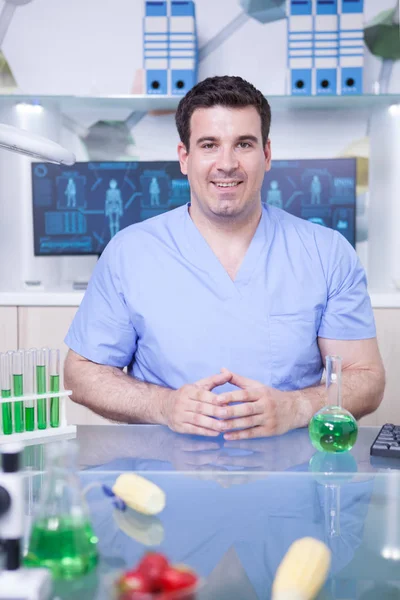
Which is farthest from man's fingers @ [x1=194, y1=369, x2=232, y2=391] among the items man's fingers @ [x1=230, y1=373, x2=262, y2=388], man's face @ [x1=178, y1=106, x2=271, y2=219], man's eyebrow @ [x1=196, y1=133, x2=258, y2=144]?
man's eyebrow @ [x1=196, y1=133, x2=258, y2=144]

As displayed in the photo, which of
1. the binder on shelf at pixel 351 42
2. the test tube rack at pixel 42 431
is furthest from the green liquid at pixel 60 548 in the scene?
the binder on shelf at pixel 351 42

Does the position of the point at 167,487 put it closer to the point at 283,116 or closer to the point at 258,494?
the point at 258,494

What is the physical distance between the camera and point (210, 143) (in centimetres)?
186

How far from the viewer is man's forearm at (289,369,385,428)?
1462 millimetres

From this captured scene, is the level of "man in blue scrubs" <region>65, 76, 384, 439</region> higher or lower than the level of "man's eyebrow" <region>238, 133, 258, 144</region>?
lower

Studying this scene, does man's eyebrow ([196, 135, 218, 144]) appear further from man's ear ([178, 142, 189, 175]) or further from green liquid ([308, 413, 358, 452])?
green liquid ([308, 413, 358, 452])

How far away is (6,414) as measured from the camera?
4.06 ft

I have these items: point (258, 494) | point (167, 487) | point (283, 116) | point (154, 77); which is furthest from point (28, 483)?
point (283, 116)

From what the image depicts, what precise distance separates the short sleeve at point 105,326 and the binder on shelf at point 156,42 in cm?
160

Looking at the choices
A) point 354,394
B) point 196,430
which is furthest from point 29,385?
point 354,394

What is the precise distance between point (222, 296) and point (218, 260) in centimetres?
10

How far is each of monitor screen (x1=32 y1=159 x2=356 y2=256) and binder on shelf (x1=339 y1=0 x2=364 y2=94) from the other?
35 cm

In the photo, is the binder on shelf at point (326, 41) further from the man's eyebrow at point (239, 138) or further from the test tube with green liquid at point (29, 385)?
the test tube with green liquid at point (29, 385)

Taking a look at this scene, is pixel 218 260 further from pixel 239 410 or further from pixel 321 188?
pixel 321 188
